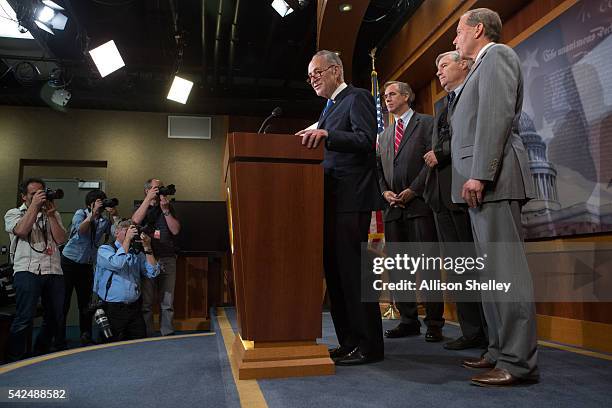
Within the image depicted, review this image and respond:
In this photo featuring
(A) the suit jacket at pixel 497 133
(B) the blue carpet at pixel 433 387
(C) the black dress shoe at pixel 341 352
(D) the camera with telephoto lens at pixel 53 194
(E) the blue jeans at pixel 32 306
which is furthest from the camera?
(D) the camera with telephoto lens at pixel 53 194

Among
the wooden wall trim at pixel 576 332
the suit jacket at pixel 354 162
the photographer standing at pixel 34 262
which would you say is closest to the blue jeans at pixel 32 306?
the photographer standing at pixel 34 262

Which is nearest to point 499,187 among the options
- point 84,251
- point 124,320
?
Answer: point 124,320

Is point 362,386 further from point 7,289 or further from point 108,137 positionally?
point 108,137

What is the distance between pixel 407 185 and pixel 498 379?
57.7 inches

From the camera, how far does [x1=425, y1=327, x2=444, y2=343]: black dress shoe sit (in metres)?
2.42

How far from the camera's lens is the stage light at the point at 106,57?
17.4 ft

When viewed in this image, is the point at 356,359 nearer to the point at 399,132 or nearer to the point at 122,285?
the point at 399,132

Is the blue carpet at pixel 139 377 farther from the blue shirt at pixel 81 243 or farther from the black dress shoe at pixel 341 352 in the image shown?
the blue shirt at pixel 81 243

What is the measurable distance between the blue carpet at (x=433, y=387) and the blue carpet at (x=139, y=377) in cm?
21

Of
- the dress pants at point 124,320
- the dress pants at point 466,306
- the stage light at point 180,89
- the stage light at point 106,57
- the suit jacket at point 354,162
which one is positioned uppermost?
the stage light at point 106,57

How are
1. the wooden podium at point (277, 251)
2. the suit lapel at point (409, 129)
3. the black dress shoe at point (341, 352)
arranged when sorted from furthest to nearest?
the suit lapel at point (409, 129) → the black dress shoe at point (341, 352) → the wooden podium at point (277, 251)

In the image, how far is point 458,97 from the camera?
175 cm

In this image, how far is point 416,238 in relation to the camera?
267 centimetres

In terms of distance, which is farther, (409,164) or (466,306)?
(409,164)
